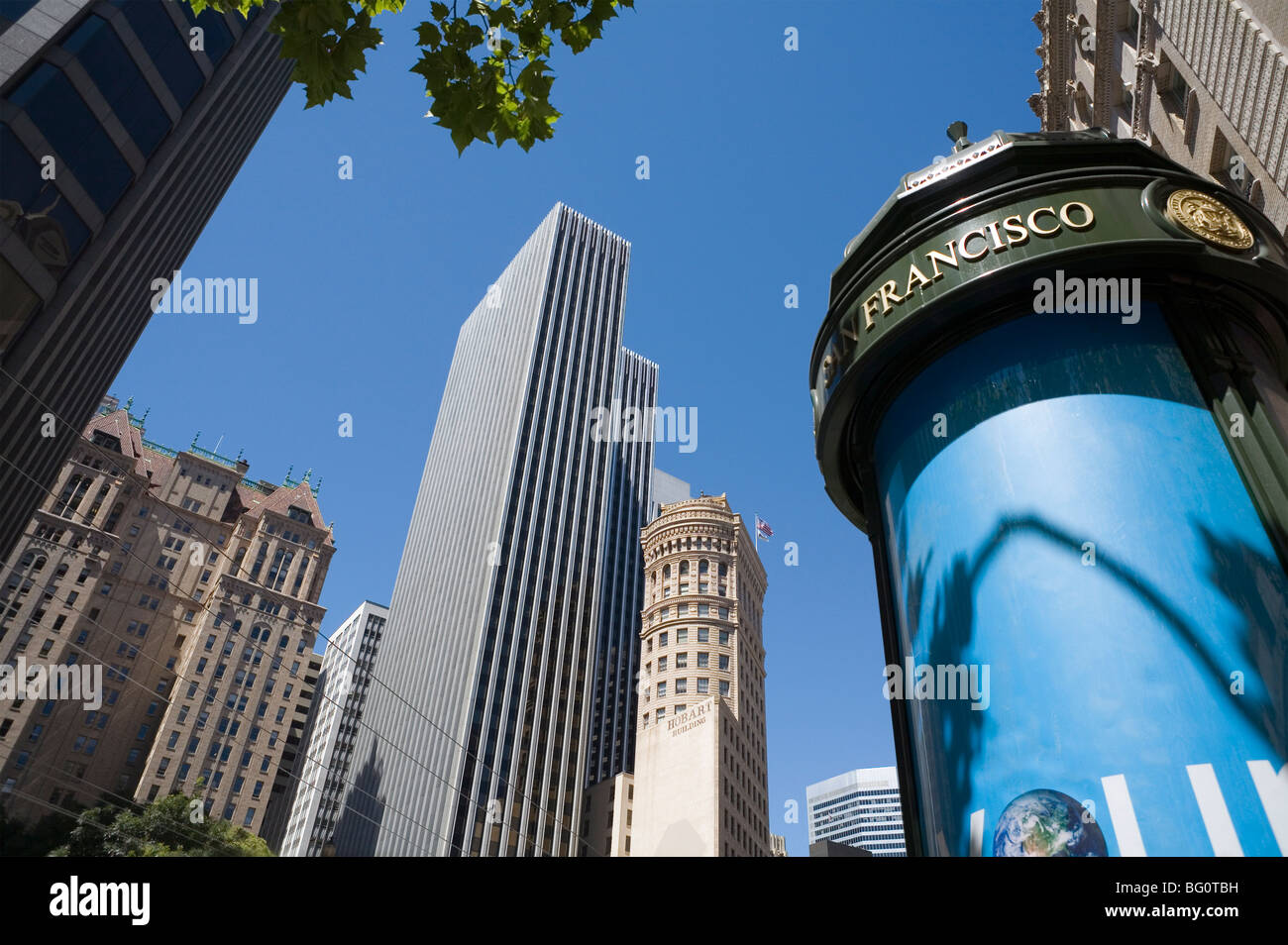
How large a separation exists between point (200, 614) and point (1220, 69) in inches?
4545

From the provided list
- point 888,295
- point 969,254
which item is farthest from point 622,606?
point 969,254

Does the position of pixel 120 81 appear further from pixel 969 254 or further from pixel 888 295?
pixel 969 254

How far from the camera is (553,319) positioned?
120 metres

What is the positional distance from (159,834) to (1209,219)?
251ft

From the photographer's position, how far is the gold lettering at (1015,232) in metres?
9.20

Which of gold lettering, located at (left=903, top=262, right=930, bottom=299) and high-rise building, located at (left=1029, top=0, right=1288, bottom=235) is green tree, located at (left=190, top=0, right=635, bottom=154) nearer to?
gold lettering, located at (left=903, top=262, right=930, bottom=299)

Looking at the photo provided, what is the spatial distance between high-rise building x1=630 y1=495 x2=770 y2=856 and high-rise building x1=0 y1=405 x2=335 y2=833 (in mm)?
44757

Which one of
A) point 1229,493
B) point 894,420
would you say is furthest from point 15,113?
point 1229,493

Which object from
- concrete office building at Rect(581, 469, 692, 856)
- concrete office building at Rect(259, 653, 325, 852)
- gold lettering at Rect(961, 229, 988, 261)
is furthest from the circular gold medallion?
concrete office building at Rect(259, 653, 325, 852)

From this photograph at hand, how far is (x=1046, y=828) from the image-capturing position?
6.76m

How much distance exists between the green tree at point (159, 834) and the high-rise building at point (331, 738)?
139 feet

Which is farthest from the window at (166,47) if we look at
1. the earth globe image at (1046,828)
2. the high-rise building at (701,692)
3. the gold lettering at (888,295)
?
the high-rise building at (701,692)

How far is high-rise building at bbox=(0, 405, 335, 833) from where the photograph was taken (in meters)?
84.8
